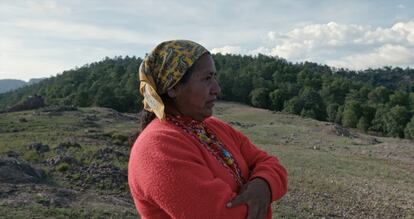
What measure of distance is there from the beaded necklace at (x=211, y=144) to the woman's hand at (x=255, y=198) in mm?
91

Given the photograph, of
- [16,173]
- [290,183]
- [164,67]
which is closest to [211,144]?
[164,67]

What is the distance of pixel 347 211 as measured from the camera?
1212 centimetres

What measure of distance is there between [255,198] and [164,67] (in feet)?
2.20

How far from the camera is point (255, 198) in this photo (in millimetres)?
1922

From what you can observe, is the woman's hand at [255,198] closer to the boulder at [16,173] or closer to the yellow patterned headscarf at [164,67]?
the yellow patterned headscarf at [164,67]

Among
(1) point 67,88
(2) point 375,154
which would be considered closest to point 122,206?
(2) point 375,154

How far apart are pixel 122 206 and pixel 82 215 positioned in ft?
4.34

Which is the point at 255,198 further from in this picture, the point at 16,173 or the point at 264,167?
the point at 16,173

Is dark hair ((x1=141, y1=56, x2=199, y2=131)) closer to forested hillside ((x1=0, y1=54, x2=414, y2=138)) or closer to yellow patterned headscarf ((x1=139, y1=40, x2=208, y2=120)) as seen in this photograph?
yellow patterned headscarf ((x1=139, y1=40, x2=208, y2=120))

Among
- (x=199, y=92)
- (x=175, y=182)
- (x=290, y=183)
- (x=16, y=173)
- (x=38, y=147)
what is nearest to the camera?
(x=175, y=182)

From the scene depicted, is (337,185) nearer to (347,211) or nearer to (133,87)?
(347,211)

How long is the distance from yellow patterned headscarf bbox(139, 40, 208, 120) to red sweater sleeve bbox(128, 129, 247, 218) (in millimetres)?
214

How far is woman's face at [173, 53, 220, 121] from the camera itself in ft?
6.66

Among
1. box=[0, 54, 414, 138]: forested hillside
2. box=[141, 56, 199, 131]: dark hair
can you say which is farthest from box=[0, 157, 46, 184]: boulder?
box=[0, 54, 414, 138]: forested hillside
